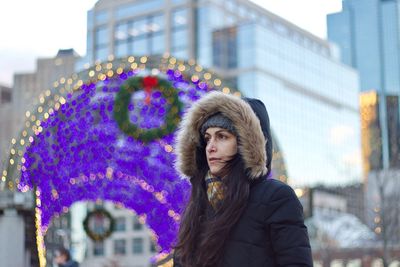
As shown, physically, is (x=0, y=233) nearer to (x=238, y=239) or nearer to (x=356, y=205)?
(x=238, y=239)

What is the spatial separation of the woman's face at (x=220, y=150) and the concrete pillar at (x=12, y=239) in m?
8.76

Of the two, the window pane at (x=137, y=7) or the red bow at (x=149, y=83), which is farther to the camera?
the window pane at (x=137, y=7)

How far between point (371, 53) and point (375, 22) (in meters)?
24.1

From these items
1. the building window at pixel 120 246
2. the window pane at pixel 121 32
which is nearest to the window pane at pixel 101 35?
the window pane at pixel 121 32

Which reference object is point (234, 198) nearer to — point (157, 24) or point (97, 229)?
point (97, 229)

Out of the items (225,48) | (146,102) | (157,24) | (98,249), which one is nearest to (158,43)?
(157,24)

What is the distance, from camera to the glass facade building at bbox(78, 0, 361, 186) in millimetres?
89750

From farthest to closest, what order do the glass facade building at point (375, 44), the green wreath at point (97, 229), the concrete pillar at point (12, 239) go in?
1. the glass facade building at point (375, 44)
2. the green wreath at point (97, 229)
3. the concrete pillar at point (12, 239)

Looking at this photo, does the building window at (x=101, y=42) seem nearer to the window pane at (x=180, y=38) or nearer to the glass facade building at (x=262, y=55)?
the glass facade building at (x=262, y=55)

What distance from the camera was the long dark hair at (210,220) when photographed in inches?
130

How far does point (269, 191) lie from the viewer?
337cm

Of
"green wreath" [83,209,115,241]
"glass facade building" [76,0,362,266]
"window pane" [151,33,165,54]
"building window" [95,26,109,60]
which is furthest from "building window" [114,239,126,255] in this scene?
"green wreath" [83,209,115,241]

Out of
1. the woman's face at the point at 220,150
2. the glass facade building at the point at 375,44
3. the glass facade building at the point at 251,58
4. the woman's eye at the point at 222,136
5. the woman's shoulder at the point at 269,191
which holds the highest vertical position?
the glass facade building at the point at 375,44

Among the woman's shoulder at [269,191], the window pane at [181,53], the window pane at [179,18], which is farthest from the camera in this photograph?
the window pane at [179,18]
